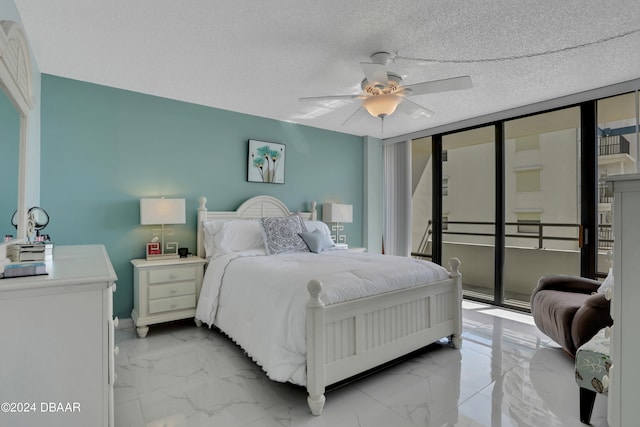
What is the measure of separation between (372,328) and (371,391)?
0.40m

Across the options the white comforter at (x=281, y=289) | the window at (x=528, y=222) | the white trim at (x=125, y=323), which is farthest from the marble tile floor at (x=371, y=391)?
the window at (x=528, y=222)

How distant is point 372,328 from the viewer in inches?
89.7

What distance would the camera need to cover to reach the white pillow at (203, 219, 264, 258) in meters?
3.44

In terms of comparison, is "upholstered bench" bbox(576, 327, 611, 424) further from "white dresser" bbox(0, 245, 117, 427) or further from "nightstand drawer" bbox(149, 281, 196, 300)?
"nightstand drawer" bbox(149, 281, 196, 300)

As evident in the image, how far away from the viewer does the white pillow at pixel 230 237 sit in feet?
11.3

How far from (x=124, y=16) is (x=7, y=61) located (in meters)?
0.76

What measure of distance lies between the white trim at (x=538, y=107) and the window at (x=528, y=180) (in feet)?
6.03

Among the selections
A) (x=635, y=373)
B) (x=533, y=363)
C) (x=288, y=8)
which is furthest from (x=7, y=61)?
(x=533, y=363)

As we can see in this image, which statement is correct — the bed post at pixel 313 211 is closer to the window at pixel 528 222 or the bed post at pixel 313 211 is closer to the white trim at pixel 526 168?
the window at pixel 528 222

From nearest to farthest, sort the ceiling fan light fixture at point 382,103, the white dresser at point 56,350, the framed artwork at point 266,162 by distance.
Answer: the white dresser at point 56,350 → the ceiling fan light fixture at point 382,103 → the framed artwork at point 266,162

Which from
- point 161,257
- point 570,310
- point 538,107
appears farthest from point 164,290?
point 538,107

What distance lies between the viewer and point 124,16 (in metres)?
2.08

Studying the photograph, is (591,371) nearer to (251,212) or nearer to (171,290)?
(171,290)

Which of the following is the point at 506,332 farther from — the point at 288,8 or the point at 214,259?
the point at 288,8
